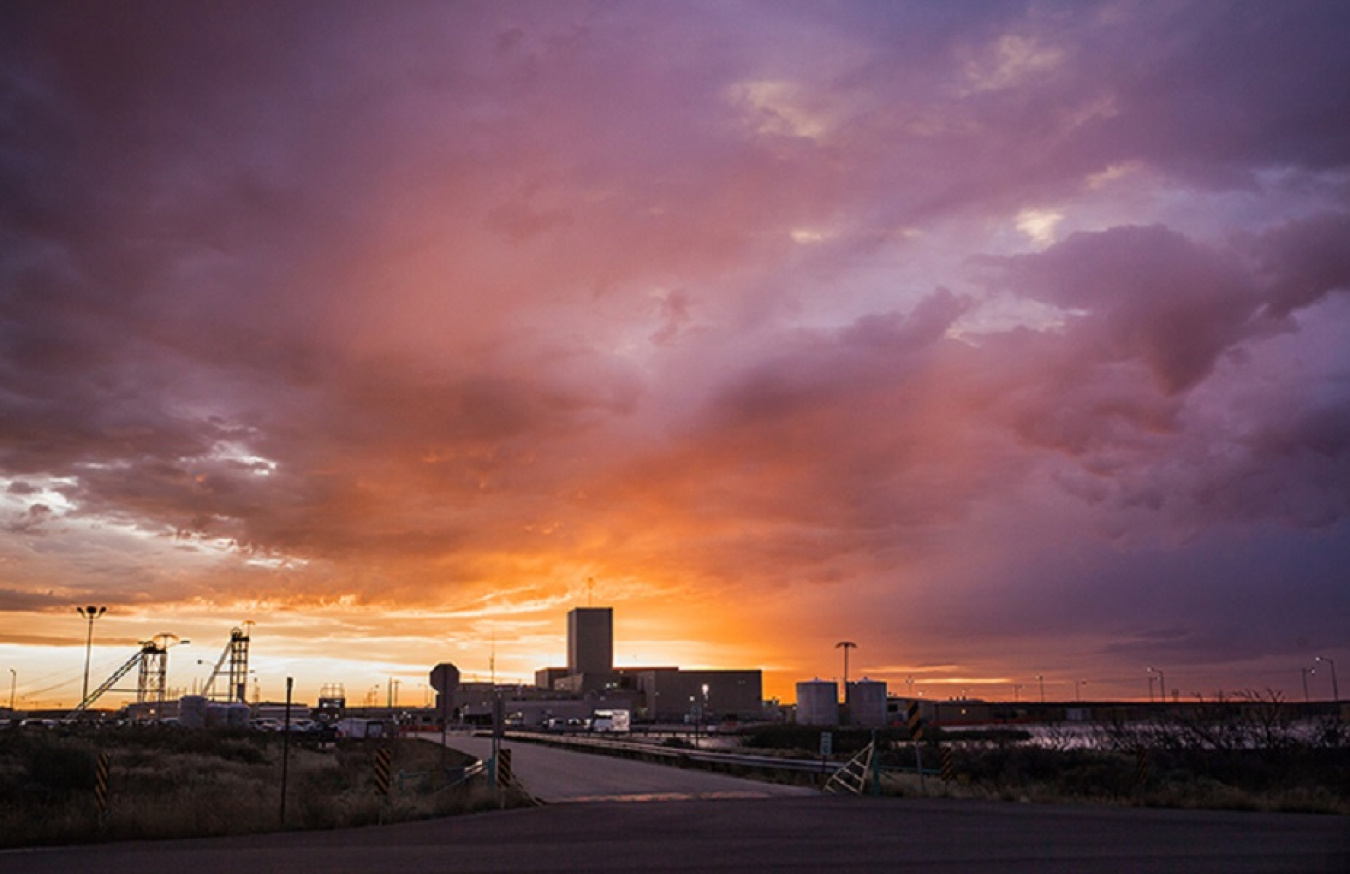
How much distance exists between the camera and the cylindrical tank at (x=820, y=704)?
120m

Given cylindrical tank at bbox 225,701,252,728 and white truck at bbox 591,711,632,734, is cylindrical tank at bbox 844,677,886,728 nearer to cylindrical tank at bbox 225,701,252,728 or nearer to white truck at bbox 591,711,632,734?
white truck at bbox 591,711,632,734

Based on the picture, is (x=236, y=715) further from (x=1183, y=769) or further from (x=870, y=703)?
(x=1183, y=769)

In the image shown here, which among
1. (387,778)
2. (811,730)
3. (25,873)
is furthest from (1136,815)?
(811,730)

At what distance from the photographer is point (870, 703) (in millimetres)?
117812

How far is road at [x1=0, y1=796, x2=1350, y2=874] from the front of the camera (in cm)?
1502

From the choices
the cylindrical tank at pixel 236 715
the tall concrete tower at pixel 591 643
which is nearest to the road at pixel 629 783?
the cylindrical tank at pixel 236 715

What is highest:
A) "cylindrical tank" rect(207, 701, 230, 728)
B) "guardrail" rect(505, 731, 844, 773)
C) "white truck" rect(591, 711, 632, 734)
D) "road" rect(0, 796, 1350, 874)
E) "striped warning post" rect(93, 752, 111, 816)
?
"striped warning post" rect(93, 752, 111, 816)

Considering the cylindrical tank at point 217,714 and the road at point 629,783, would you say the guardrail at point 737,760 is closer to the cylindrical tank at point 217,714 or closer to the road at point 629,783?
the road at point 629,783

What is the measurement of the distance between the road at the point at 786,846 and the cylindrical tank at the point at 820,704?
3865 inches

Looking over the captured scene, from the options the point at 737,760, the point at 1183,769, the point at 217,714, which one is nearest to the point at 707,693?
the point at 217,714

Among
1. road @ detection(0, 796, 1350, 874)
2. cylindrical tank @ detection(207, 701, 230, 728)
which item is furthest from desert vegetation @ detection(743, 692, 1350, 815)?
cylindrical tank @ detection(207, 701, 230, 728)

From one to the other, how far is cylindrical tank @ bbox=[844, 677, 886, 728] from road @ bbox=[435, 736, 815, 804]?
225ft

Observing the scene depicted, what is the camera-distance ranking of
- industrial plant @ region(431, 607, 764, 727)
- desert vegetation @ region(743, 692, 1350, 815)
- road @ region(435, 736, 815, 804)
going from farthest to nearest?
industrial plant @ region(431, 607, 764, 727) → road @ region(435, 736, 815, 804) → desert vegetation @ region(743, 692, 1350, 815)

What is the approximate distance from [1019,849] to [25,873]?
1441 centimetres
